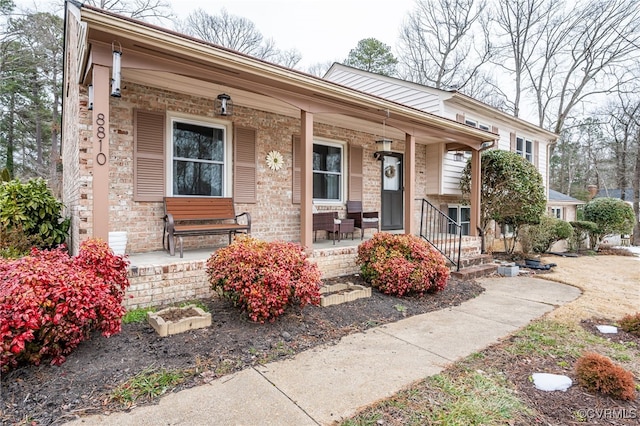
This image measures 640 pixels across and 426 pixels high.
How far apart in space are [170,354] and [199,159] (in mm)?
3609

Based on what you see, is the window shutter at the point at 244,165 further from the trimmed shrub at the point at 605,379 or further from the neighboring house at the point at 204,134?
the trimmed shrub at the point at 605,379

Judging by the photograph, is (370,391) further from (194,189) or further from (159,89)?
(159,89)

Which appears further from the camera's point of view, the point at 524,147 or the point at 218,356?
the point at 524,147

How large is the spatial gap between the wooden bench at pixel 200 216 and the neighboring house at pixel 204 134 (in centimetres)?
22

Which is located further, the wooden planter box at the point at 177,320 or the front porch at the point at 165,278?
the front porch at the point at 165,278

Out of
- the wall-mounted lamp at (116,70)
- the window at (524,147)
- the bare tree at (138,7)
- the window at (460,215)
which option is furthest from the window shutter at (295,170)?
the bare tree at (138,7)

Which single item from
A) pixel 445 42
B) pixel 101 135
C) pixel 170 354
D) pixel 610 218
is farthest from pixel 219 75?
pixel 445 42

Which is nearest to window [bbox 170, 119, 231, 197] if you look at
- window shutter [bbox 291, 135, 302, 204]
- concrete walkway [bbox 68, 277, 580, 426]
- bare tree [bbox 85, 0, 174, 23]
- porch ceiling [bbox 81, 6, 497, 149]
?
porch ceiling [bbox 81, 6, 497, 149]

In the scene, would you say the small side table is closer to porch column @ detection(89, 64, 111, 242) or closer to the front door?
the front door

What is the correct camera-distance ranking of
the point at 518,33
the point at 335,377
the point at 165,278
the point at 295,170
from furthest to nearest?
the point at 518,33 → the point at 295,170 → the point at 165,278 → the point at 335,377

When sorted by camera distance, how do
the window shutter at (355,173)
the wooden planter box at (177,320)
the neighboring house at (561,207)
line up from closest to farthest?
the wooden planter box at (177,320) < the window shutter at (355,173) < the neighboring house at (561,207)

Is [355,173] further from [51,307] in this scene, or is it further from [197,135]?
[51,307]

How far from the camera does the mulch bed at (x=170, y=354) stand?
2137 millimetres

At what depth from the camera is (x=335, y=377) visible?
262 centimetres
